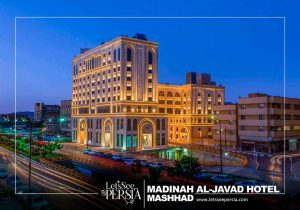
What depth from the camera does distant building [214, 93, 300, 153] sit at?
173ft

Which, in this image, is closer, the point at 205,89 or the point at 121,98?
the point at 121,98

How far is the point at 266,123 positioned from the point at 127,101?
27.2 metres

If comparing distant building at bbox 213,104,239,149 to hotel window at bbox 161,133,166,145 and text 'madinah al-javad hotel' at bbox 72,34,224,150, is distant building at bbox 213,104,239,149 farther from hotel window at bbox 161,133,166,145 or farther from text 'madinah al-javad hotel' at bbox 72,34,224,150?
hotel window at bbox 161,133,166,145

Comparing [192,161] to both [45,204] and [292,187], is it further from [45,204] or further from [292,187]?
[45,204]

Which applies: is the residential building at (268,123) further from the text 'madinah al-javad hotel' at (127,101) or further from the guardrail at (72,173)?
the guardrail at (72,173)

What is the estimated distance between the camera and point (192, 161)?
2808 centimetres

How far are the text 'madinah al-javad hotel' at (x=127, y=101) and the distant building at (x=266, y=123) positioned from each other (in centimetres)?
1707

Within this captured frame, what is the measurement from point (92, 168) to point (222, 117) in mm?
34547

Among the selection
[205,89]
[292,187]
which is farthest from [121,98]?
[292,187]

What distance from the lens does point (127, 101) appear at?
6184 centimetres

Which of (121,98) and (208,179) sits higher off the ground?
(121,98)

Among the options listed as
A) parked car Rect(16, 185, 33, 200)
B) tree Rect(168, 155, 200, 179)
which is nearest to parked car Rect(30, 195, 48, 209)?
parked car Rect(16, 185, 33, 200)

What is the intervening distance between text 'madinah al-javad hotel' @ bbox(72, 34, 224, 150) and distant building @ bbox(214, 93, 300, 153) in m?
17.1

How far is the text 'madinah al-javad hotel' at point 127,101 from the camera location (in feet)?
205
